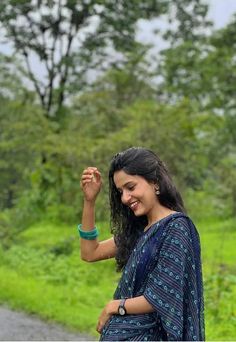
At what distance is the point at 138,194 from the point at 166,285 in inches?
15.7

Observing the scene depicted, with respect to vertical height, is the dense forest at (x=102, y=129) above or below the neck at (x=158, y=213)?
below

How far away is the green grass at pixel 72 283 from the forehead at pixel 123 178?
428 centimetres

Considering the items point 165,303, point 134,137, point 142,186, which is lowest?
point 134,137

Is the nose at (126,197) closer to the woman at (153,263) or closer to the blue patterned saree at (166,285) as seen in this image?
the woman at (153,263)

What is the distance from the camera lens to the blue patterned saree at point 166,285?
101 inches

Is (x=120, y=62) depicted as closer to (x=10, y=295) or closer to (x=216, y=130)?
(x=216, y=130)

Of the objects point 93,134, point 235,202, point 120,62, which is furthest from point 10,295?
point 120,62

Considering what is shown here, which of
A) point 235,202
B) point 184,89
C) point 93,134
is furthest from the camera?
point 184,89

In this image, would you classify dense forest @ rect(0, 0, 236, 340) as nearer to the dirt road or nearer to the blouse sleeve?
the dirt road

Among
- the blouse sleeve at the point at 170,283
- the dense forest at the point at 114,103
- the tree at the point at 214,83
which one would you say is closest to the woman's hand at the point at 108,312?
the blouse sleeve at the point at 170,283

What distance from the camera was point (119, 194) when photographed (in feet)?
9.52

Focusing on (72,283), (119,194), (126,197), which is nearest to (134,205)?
(126,197)

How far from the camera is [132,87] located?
20.7m

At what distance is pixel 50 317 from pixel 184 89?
15419 mm
